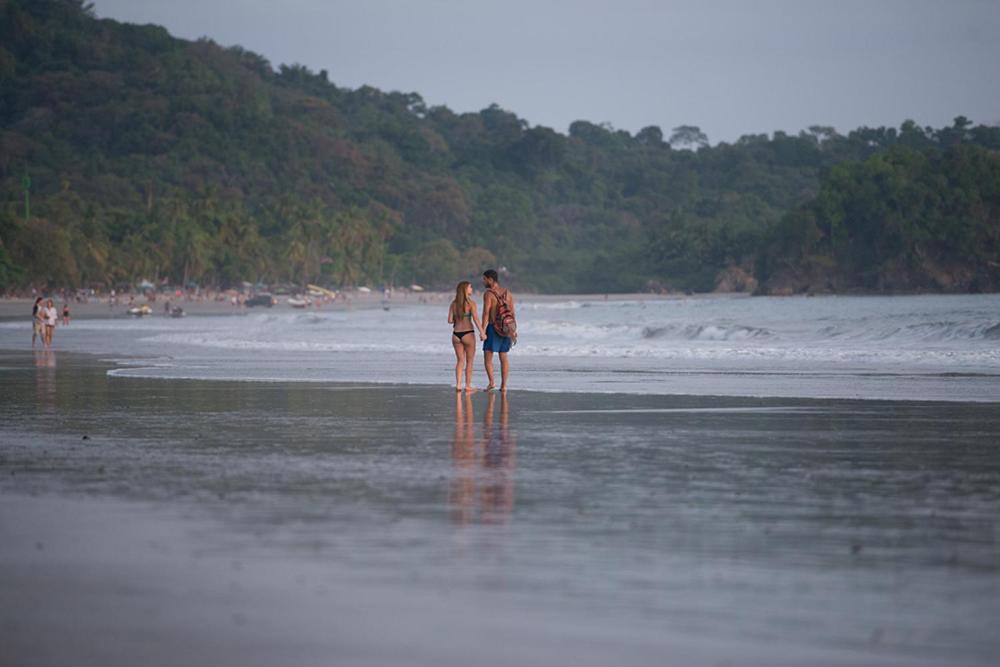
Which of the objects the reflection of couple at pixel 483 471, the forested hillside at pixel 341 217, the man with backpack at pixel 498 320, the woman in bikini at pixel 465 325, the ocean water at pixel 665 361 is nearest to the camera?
the reflection of couple at pixel 483 471

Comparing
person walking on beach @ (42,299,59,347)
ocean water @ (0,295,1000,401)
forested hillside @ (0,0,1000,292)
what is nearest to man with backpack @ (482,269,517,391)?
ocean water @ (0,295,1000,401)

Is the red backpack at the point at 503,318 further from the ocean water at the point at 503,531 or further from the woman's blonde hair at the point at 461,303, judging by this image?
the ocean water at the point at 503,531

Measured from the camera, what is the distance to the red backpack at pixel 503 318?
18594mm

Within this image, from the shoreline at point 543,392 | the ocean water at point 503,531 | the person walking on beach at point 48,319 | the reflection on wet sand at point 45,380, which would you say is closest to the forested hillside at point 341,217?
the person walking on beach at point 48,319

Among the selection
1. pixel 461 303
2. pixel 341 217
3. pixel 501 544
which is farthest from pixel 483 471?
pixel 341 217

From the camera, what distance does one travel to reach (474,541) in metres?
6.96

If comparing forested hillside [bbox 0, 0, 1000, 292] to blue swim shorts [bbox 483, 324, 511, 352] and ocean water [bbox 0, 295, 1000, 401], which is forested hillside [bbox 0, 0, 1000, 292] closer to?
ocean water [bbox 0, 295, 1000, 401]

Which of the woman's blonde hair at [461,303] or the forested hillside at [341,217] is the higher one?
the forested hillside at [341,217]

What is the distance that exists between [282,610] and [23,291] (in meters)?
114

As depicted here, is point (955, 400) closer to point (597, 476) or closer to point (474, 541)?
point (597, 476)

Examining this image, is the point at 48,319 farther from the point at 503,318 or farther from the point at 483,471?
the point at 483,471

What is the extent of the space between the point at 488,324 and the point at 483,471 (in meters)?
9.05

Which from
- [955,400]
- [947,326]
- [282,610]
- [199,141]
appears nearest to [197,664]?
[282,610]

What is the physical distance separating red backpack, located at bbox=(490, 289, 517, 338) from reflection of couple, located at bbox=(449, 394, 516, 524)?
3.71m
